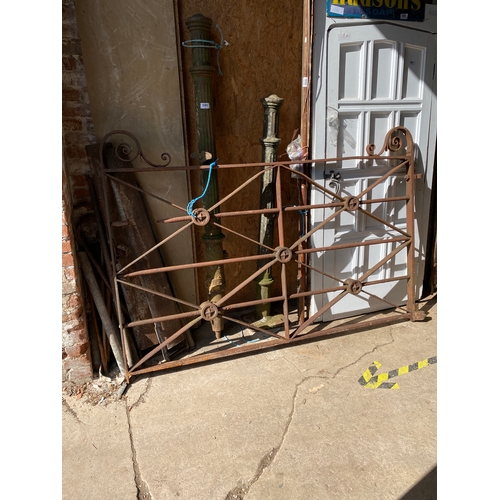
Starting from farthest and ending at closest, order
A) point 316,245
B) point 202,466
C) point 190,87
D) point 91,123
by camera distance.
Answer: point 316,245
point 190,87
point 91,123
point 202,466

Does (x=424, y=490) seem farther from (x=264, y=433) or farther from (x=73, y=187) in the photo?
(x=73, y=187)

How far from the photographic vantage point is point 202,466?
2195mm

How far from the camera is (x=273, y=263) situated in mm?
3018

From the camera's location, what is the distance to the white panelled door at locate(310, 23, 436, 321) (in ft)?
10.2

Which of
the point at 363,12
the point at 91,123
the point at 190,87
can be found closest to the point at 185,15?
the point at 190,87

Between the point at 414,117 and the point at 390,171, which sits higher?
the point at 414,117

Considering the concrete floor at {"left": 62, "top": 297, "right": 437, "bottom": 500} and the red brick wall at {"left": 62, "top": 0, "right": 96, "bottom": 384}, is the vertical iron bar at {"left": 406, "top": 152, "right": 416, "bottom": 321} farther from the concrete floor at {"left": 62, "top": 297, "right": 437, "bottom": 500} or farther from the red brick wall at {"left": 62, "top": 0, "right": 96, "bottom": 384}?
the red brick wall at {"left": 62, "top": 0, "right": 96, "bottom": 384}

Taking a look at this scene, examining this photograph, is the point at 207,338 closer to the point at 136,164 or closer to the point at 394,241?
the point at 136,164

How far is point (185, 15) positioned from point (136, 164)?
111cm

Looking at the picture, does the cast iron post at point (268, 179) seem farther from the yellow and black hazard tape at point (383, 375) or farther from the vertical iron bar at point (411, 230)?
the vertical iron bar at point (411, 230)

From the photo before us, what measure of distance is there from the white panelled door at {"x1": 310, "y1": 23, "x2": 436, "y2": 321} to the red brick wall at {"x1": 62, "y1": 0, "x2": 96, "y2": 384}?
5.41ft

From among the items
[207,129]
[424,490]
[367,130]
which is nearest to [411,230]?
[367,130]

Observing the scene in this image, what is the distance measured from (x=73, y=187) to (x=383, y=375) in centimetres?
250

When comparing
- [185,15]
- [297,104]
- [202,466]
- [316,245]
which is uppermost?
[185,15]
